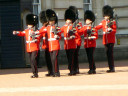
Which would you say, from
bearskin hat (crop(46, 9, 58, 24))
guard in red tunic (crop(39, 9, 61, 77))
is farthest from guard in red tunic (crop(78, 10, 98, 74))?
guard in red tunic (crop(39, 9, 61, 77))

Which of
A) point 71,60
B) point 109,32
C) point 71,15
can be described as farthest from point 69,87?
point 109,32

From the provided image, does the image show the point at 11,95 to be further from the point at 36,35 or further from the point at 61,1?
the point at 61,1

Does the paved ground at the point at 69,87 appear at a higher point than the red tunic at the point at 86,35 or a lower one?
lower

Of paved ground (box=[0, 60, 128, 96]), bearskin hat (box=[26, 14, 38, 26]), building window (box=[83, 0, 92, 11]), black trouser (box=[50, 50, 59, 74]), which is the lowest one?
paved ground (box=[0, 60, 128, 96])

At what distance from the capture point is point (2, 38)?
17.7m

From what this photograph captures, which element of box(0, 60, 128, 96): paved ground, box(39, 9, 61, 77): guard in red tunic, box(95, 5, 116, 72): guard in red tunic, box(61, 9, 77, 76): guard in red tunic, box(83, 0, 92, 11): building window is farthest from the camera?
box(83, 0, 92, 11): building window

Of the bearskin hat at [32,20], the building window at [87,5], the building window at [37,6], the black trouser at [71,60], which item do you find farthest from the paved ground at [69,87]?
the building window at [87,5]

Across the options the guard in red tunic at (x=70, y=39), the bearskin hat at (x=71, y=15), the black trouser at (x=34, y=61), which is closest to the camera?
the black trouser at (x=34, y=61)

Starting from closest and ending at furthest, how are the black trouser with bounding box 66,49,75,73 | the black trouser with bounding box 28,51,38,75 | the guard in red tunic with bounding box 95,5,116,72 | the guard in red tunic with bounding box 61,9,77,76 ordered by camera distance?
the black trouser with bounding box 28,51,38,75, the guard in red tunic with bounding box 61,9,77,76, the black trouser with bounding box 66,49,75,73, the guard in red tunic with bounding box 95,5,116,72

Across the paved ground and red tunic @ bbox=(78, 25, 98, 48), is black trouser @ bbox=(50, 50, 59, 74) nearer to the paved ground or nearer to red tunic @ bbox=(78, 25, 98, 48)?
red tunic @ bbox=(78, 25, 98, 48)

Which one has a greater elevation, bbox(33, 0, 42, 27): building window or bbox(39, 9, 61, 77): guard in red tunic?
bbox(33, 0, 42, 27): building window

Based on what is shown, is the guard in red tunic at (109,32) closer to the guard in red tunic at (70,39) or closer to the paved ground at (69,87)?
the guard in red tunic at (70,39)

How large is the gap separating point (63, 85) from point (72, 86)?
1.11ft

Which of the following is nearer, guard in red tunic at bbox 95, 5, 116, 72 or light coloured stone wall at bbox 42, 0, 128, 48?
guard in red tunic at bbox 95, 5, 116, 72
